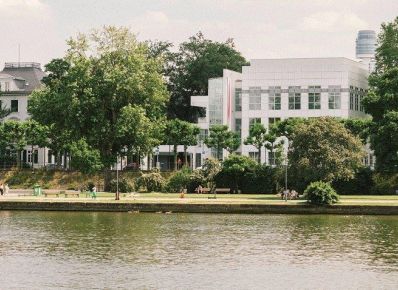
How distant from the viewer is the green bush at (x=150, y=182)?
319 feet

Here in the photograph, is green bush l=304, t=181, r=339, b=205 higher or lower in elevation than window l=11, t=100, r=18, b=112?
lower

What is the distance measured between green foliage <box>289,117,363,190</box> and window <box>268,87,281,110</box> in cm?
3171

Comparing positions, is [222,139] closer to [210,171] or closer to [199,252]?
[210,171]

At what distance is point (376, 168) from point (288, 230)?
107 feet

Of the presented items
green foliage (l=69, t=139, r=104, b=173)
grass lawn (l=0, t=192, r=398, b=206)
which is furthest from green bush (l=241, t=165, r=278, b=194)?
green foliage (l=69, t=139, r=104, b=173)

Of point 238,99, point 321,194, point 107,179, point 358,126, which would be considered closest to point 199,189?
point 107,179

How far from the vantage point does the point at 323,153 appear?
83.4 meters

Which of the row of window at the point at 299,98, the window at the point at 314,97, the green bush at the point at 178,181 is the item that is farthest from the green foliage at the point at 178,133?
the window at the point at 314,97

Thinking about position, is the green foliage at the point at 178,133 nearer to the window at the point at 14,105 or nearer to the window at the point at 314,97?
the window at the point at 314,97

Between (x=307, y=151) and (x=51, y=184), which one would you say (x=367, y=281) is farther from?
(x=51, y=184)

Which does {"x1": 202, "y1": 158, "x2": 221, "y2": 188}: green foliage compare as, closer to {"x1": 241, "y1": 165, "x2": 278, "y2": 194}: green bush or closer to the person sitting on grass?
the person sitting on grass

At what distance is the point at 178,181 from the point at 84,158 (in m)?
9.56

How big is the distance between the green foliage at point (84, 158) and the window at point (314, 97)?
30335 mm

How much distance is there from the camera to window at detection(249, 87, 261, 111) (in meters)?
118
